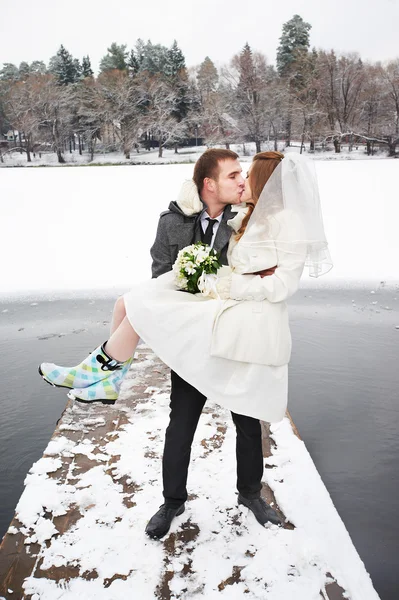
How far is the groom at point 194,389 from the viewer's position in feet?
7.13

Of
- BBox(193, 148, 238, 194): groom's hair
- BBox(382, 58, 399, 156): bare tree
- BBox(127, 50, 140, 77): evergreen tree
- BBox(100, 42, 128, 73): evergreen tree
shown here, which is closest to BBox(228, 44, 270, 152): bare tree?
BBox(382, 58, 399, 156): bare tree

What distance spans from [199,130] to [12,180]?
1539 cm

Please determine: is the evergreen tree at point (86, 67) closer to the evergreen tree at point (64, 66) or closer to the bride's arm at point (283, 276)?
the evergreen tree at point (64, 66)

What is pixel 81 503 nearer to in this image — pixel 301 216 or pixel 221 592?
pixel 221 592

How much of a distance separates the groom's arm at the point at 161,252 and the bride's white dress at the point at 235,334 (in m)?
0.29

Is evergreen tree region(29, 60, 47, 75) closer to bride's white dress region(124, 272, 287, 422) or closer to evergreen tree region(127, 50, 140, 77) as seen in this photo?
evergreen tree region(127, 50, 140, 77)

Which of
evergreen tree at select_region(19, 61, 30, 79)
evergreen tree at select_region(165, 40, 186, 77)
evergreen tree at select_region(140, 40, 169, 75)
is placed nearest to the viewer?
evergreen tree at select_region(19, 61, 30, 79)

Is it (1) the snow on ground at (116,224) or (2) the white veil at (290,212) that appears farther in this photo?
(1) the snow on ground at (116,224)

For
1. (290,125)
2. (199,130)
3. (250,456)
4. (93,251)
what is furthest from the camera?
(199,130)

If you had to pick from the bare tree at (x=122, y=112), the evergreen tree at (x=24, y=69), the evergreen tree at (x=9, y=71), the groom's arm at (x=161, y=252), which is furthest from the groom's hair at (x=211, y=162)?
the evergreen tree at (x=9, y=71)

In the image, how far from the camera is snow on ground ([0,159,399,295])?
820 cm

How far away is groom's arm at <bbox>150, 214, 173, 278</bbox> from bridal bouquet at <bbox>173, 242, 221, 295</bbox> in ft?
0.94

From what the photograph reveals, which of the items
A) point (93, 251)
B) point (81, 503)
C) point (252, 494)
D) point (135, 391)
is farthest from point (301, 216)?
point (93, 251)

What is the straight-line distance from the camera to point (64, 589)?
6.01ft
